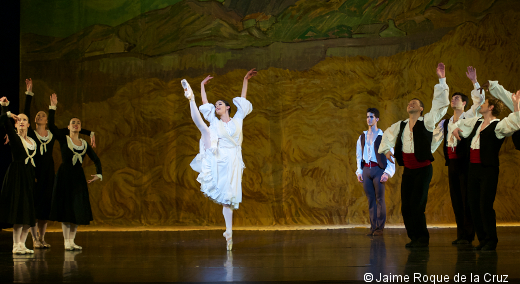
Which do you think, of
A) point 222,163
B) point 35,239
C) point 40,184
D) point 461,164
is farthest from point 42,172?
point 461,164

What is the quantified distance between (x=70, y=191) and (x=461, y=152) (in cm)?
388

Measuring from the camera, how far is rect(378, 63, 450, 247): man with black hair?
4512mm

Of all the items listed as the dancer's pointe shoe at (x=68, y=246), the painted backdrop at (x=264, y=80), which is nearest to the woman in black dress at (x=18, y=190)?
the dancer's pointe shoe at (x=68, y=246)

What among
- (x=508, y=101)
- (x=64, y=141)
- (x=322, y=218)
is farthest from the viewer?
(x=322, y=218)

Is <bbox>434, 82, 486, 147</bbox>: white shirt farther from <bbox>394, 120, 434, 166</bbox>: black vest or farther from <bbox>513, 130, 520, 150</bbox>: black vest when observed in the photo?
<bbox>513, 130, 520, 150</bbox>: black vest

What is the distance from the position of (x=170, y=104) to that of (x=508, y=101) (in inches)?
203

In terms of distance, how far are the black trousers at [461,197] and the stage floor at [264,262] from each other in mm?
207

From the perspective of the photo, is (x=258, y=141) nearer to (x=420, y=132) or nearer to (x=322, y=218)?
(x=322, y=218)

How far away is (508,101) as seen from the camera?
4.38m

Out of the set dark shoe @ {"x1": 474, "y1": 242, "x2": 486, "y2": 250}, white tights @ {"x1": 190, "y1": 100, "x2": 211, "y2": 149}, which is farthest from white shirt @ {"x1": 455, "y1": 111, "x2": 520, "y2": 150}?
white tights @ {"x1": 190, "y1": 100, "x2": 211, "y2": 149}

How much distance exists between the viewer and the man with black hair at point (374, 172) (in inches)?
234

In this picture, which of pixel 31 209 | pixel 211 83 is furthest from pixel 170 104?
pixel 31 209

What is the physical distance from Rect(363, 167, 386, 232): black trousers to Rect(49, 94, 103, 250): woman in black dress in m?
3.21

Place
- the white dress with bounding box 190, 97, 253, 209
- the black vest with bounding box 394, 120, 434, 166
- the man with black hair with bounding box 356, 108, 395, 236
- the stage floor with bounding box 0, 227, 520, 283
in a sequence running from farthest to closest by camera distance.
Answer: the man with black hair with bounding box 356, 108, 395, 236 → the white dress with bounding box 190, 97, 253, 209 → the black vest with bounding box 394, 120, 434, 166 → the stage floor with bounding box 0, 227, 520, 283
